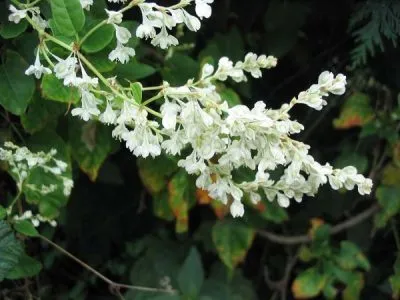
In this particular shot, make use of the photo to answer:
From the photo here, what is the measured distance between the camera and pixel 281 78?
70.2 inches

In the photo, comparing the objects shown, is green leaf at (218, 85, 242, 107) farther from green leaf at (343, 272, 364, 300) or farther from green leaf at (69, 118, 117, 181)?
green leaf at (343, 272, 364, 300)

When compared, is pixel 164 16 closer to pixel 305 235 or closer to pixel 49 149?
pixel 49 149

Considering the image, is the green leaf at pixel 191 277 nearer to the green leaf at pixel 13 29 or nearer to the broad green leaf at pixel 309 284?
the broad green leaf at pixel 309 284

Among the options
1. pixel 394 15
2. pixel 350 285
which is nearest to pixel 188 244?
pixel 350 285

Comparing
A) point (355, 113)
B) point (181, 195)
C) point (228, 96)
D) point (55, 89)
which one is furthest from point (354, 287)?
point (55, 89)

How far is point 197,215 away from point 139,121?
3.52ft

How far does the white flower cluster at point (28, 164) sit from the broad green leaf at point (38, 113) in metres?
0.07

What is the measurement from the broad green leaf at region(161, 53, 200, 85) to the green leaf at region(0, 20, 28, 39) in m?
0.35

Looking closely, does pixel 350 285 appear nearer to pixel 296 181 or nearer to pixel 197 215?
pixel 197 215

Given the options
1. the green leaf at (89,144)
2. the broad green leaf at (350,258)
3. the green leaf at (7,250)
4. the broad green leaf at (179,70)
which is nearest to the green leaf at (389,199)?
the broad green leaf at (350,258)

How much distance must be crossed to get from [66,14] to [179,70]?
463 millimetres

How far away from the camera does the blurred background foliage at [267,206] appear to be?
1.48m

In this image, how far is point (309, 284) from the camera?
5.60ft

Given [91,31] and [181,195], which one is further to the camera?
[181,195]
